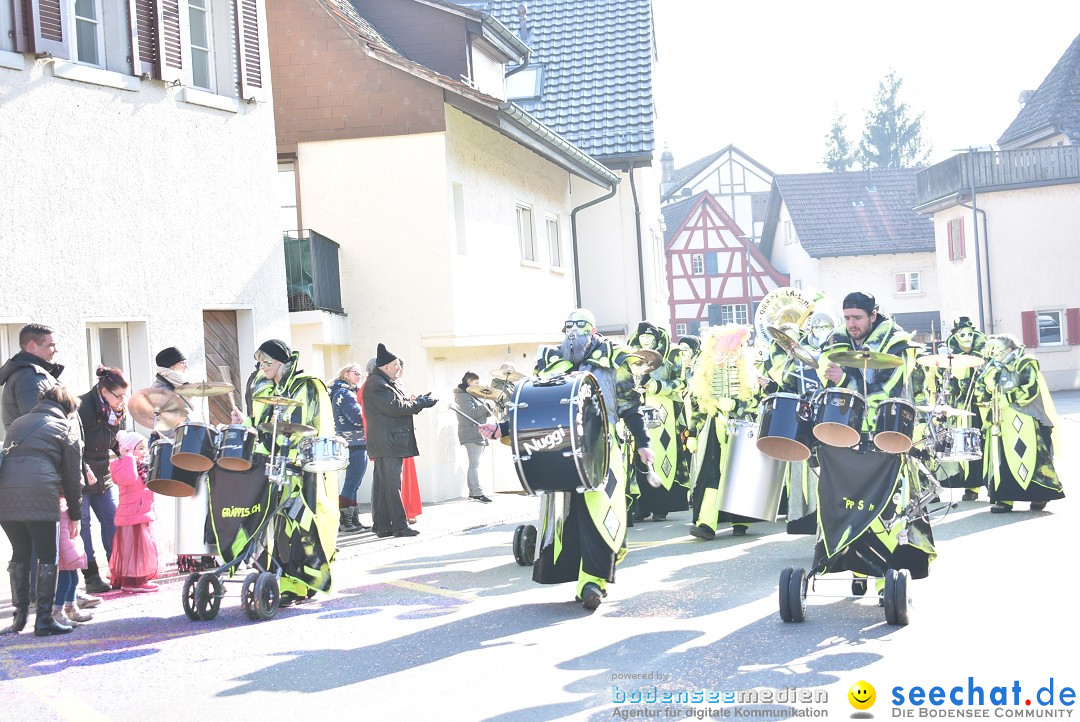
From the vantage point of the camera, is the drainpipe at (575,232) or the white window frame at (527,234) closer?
the white window frame at (527,234)

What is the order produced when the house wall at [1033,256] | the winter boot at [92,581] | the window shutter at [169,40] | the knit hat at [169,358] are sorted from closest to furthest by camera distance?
the winter boot at [92,581]
the knit hat at [169,358]
the window shutter at [169,40]
the house wall at [1033,256]

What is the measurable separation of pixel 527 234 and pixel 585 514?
14946 millimetres

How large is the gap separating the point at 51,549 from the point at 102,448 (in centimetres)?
163

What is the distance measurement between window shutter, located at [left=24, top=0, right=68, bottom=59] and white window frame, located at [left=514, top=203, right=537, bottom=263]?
1166cm

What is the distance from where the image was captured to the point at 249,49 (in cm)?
1474

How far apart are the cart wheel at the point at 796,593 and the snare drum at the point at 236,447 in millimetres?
3636

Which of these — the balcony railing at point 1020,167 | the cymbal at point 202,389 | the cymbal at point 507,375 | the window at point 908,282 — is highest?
the balcony railing at point 1020,167

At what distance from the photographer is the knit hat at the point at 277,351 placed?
9172 millimetres

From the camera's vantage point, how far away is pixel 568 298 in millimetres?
25922

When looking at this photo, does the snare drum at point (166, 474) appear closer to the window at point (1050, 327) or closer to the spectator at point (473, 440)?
the spectator at point (473, 440)

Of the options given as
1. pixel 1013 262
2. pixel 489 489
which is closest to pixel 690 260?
pixel 1013 262

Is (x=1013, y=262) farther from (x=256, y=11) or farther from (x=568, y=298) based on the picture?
(x=256, y=11)

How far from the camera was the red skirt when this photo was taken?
1066 centimetres

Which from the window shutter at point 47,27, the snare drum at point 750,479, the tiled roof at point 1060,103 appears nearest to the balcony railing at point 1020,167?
the tiled roof at point 1060,103
